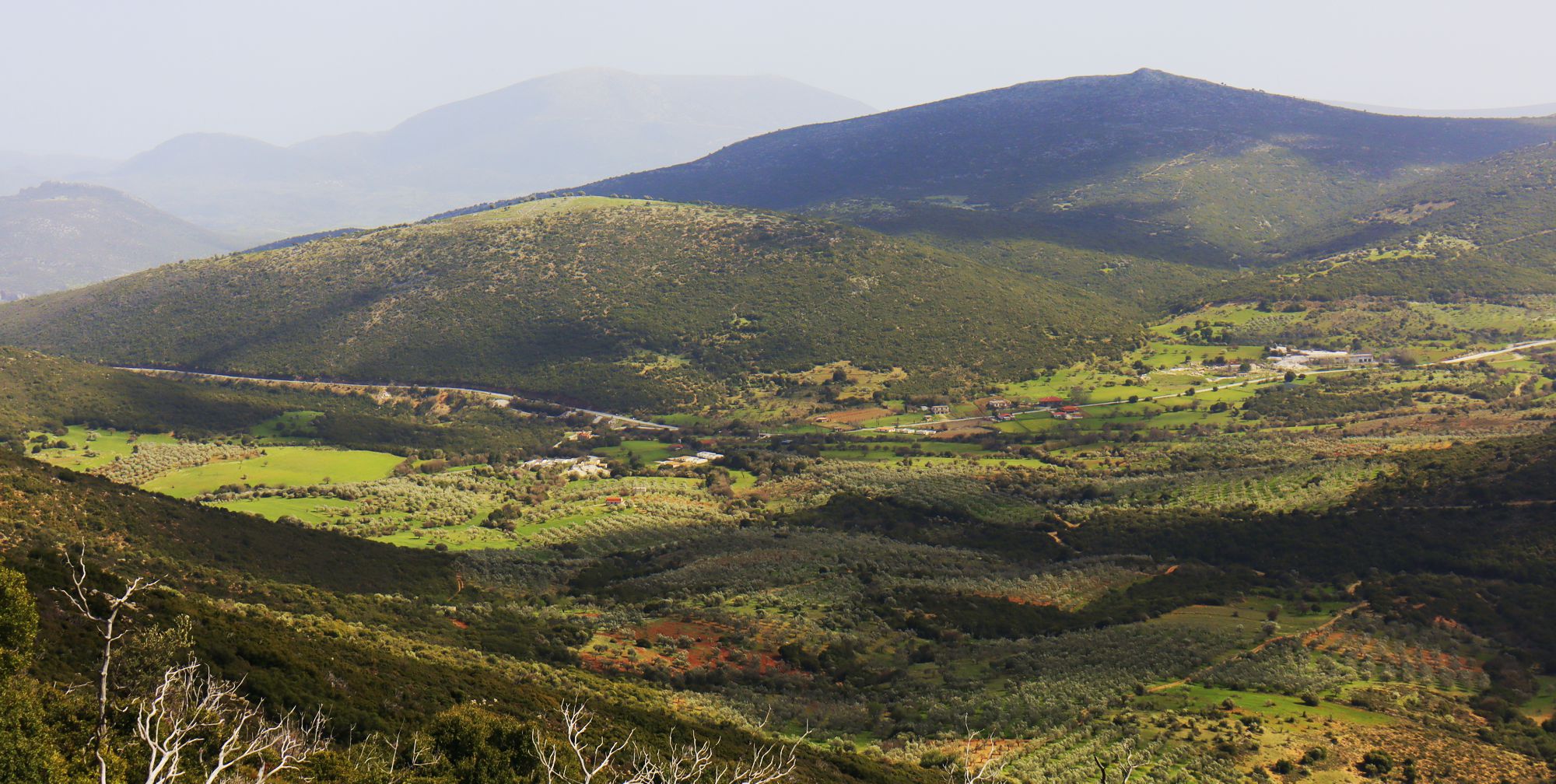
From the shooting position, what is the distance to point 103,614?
31734 millimetres

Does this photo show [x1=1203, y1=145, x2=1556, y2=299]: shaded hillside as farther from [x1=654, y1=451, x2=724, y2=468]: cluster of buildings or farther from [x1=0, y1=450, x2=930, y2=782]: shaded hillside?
[x1=0, y1=450, x2=930, y2=782]: shaded hillside

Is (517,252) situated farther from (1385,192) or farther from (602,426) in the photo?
(1385,192)

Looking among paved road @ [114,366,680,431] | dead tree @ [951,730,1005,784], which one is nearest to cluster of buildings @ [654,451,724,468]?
paved road @ [114,366,680,431]

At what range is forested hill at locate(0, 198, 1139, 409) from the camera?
132 metres

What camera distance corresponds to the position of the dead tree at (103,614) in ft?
65.1

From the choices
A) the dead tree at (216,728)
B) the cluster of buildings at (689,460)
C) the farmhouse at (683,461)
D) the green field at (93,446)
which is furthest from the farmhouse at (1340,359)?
the green field at (93,446)

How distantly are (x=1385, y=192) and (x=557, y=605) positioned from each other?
19055cm

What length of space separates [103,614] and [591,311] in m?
114

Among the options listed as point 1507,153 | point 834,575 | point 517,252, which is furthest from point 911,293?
point 1507,153

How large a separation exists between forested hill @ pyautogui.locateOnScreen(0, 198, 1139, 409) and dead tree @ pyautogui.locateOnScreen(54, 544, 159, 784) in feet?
302

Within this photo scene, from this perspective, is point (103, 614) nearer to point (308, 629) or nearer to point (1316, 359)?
point (308, 629)

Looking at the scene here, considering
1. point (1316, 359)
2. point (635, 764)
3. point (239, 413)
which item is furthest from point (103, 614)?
point (1316, 359)

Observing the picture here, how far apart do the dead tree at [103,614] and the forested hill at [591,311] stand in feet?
302

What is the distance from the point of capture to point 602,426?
117 m
